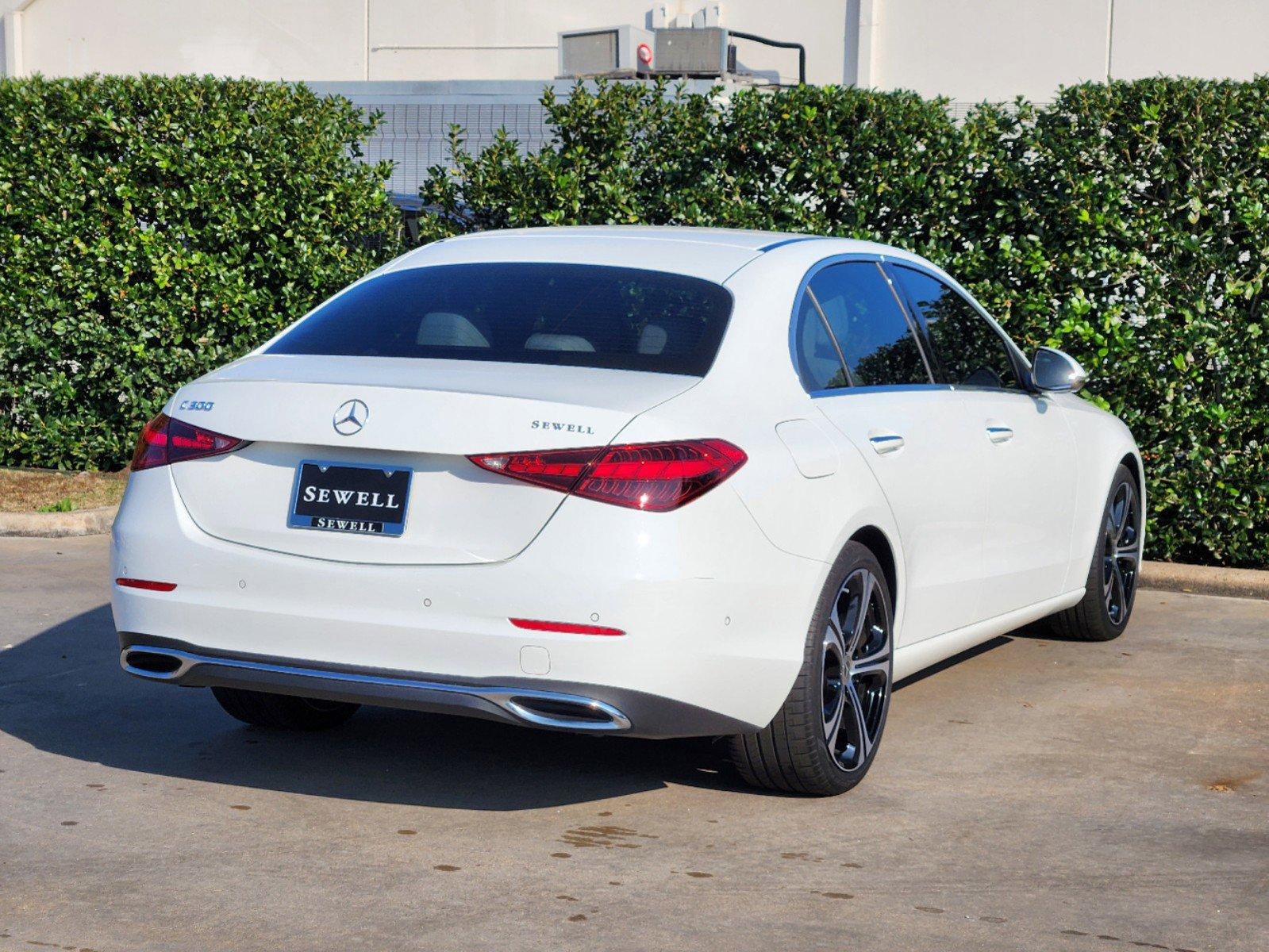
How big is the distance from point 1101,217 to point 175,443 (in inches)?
237

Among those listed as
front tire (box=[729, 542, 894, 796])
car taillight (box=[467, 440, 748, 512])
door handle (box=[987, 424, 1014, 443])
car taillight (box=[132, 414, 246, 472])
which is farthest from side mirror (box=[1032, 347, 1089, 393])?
car taillight (box=[132, 414, 246, 472])

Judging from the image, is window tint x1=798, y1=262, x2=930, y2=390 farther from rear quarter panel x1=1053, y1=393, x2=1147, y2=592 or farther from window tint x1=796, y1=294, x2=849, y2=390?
rear quarter panel x1=1053, y1=393, x2=1147, y2=592

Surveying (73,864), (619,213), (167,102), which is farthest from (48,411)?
(73,864)

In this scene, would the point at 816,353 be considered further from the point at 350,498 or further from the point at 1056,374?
the point at 1056,374

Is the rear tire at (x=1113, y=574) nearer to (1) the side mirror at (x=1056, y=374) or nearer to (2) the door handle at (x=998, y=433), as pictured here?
(1) the side mirror at (x=1056, y=374)

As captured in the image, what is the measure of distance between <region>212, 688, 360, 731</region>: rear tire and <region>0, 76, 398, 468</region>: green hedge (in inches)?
229

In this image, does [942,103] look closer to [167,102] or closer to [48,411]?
[167,102]

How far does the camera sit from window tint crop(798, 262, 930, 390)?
5.36 m

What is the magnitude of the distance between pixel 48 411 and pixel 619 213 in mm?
4272

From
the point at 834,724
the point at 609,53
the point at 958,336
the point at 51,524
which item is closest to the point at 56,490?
the point at 51,524

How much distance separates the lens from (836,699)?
16.9 feet

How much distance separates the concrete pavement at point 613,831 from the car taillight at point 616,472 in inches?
37.1

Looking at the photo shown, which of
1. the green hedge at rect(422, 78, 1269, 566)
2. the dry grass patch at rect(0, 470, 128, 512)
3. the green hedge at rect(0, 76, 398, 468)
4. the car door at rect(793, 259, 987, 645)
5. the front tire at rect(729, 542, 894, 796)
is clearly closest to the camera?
the front tire at rect(729, 542, 894, 796)

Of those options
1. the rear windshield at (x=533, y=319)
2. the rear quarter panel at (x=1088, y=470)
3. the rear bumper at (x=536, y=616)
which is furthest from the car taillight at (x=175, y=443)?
the rear quarter panel at (x=1088, y=470)
